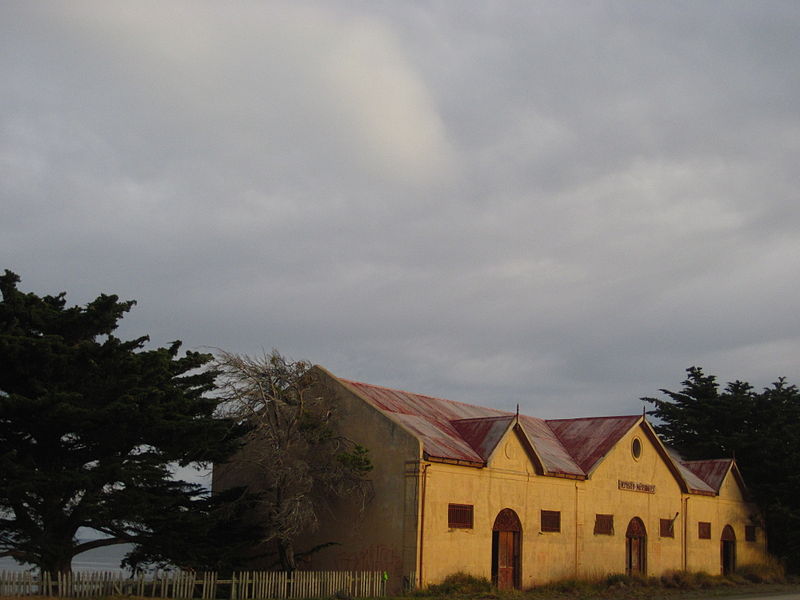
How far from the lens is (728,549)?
48.3m

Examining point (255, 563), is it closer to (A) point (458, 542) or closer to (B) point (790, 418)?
(A) point (458, 542)

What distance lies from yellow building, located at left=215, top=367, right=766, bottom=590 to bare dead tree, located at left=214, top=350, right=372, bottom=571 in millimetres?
963

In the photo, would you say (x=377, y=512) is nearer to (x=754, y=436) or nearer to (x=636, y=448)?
(x=636, y=448)

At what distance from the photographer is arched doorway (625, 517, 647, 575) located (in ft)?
134

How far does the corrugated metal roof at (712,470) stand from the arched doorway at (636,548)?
7.43m

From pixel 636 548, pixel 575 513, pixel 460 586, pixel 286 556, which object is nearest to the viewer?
pixel 286 556

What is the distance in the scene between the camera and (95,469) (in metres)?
25.6

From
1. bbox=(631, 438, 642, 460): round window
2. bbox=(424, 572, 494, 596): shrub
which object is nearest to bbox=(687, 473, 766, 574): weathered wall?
bbox=(631, 438, 642, 460): round window

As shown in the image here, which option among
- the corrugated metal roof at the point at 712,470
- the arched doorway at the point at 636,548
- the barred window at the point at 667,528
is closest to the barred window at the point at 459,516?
the arched doorway at the point at 636,548

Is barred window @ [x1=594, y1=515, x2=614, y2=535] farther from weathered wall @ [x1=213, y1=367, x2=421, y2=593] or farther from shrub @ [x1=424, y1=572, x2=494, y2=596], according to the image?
weathered wall @ [x1=213, y1=367, x2=421, y2=593]

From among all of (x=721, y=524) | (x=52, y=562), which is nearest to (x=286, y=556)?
(x=52, y=562)

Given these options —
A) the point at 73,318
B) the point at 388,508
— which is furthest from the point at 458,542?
the point at 73,318

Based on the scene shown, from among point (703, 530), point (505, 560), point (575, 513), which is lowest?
point (505, 560)

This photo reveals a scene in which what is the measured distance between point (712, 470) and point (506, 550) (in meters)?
18.5
